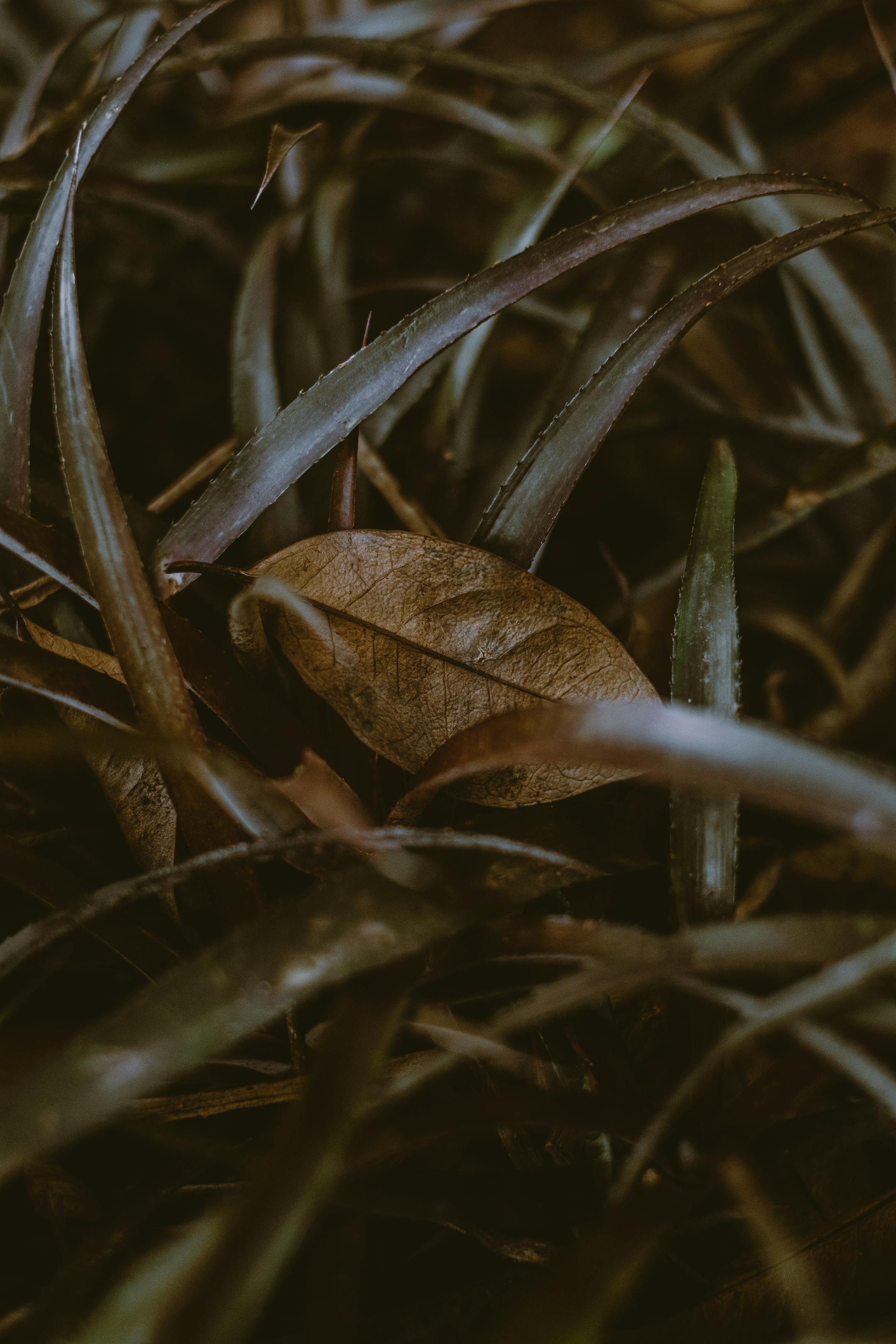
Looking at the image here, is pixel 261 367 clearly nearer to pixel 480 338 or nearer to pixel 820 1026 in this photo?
pixel 480 338

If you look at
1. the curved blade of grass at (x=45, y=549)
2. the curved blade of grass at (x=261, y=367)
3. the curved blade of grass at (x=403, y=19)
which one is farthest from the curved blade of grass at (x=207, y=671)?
Result: the curved blade of grass at (x=403, y=19)

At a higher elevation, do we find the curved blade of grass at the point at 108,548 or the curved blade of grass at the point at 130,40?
the curved blade of grass at the point at 130,40

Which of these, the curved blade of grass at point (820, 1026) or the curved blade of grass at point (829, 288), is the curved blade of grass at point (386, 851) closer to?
the curved blade of grass at point (820, 1026)

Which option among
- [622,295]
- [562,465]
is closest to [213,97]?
[622,295]

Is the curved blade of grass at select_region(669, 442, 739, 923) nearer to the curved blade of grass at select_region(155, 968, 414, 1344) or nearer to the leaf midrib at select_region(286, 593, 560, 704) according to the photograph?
the leaf midrib at select_region(286, 593, 560, 704)

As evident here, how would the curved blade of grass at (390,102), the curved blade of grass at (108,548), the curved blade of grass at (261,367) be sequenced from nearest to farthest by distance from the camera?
the curved blade of grass at (108,548), the curved blade of grass at (261,367), the curved blade of grass at (390,102)

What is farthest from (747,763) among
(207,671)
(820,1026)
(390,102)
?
(390,102)

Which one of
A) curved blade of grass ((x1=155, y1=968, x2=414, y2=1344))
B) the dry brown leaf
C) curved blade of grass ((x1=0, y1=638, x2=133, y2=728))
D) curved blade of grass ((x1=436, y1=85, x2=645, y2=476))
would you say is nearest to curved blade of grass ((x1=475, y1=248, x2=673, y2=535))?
curved blade of grass ((x1=436, y1=85, x2=645, y2=476))

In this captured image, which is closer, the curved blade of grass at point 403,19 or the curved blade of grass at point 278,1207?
the curved blade of grass at point 278,1207
